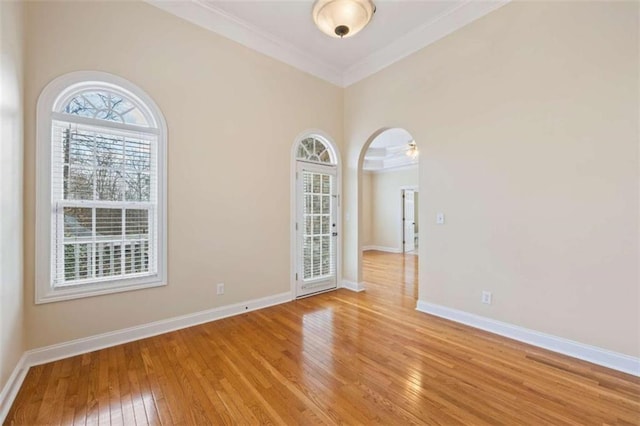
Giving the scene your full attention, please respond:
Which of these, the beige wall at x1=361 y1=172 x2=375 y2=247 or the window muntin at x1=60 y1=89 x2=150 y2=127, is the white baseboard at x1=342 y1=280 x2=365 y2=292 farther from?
the beige wall at x1=361 y1=172 x2=375 y2=247

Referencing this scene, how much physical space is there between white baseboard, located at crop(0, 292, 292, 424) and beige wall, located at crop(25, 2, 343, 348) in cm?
7

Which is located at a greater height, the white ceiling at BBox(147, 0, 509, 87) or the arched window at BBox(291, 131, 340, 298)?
the white ceiling at BBox(147, 0, 509, 87)

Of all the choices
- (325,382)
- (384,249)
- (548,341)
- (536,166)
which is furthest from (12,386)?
(384,249)

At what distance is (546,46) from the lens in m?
2.58

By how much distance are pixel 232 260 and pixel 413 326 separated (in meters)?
2.28

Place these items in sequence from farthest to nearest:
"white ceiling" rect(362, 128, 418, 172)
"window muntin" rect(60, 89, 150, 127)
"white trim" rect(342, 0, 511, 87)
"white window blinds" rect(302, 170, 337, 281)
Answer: "white ceiling" rect(362, 128, 418, 172) < "white window blinds" rect(302, 170, 337, 281) < "white trim" rect(342, 0, 511, 87) < "window muntin" rect(60, 89, 150, 127)

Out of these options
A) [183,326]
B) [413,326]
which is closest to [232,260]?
[183,326]

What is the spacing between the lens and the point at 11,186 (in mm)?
1965

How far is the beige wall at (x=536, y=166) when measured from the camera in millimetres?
2250

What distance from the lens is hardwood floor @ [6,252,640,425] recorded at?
1.74 metres

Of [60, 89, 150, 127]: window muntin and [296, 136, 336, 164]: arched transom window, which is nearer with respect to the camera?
[60, 89, 150, 127]: window muntin

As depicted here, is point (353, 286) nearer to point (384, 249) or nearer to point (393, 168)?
point (384, 249)

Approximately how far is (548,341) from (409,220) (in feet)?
21.5

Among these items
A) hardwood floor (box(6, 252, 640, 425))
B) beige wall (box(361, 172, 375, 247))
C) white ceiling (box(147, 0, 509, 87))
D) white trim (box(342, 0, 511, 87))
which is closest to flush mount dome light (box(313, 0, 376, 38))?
white ceiling (box(147, 0, 509, 87))
